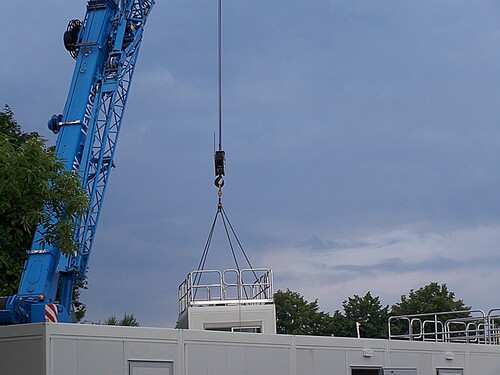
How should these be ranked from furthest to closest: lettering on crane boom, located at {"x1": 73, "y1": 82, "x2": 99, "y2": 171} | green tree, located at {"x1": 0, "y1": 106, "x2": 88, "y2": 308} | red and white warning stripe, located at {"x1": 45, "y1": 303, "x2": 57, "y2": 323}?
lettering on crane boom, located at {"x1": 73, "y1": 82, "x2": 99, "y2": 171}, red and white warning stripe, located at {"x1": 45, "y1": 303, "x2": 57, "y2": 323}, green tree, located at {"x1": 0, "y1": 106, "x2": 88, "y2": 308}

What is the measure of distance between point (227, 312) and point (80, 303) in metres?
21.7

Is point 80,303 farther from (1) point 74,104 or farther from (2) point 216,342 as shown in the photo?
(2) point 216,342

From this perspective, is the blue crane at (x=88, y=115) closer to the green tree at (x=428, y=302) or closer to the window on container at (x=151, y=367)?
the window on container at (x=151, y=367)

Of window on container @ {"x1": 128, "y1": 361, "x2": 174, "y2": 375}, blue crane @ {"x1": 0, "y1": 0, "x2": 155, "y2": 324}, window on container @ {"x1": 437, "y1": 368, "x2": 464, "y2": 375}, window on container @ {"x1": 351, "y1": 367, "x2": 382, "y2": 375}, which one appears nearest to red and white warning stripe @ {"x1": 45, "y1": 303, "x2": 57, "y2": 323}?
blue crane @ {"x1": 0, "y1": 0, "x2": 155, "y2": 324}

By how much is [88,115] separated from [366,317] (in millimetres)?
37568

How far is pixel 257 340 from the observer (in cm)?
1482

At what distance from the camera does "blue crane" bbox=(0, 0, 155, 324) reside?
21.8m

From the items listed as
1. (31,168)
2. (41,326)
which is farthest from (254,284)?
(41,326)

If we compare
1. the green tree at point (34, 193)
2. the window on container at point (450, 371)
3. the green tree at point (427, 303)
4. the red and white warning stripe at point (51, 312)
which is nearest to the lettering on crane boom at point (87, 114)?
the red and white warning stripe at point (51, 312)

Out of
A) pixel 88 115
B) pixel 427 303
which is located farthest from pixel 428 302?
pixel 88 115

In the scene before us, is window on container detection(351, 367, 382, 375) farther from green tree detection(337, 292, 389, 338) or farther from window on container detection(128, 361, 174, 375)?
green tree detection(337, 292, 389, 338)

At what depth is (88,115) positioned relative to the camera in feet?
78.4

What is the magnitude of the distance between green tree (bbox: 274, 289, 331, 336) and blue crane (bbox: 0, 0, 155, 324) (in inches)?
1317

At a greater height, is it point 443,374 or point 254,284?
point 254,284
